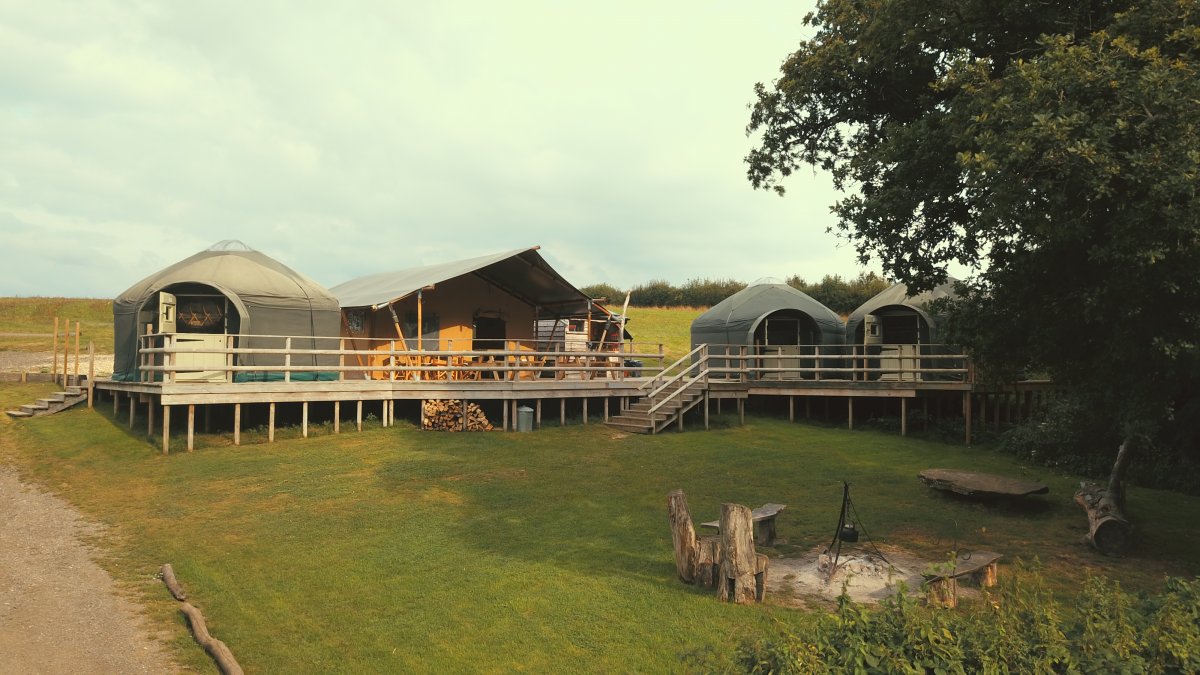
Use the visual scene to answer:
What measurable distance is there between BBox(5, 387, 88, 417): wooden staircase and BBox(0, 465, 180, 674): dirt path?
8.77m

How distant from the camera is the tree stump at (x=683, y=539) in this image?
7.10m

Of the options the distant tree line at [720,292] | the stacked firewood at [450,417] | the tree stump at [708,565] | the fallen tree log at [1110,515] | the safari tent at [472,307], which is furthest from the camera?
the distant tree line at [720,292]

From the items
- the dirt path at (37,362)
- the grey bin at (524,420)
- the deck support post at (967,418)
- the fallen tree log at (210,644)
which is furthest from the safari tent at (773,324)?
the dirt path at (37,362)

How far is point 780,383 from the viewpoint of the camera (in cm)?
1891

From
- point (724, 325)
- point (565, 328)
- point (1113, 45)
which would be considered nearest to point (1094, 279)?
point (1113, 45)

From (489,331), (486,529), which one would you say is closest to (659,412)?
(489,331)

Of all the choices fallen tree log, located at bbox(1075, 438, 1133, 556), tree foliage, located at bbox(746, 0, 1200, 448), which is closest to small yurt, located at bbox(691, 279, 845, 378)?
tree foliage, located at bbox(746, 0, 1200, 448)

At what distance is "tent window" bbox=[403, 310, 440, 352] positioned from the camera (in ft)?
61.8

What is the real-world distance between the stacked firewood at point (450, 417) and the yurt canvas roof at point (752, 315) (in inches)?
339

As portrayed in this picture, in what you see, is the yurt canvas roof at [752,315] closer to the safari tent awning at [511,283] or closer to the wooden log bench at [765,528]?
the safari tent awning at [511,283]

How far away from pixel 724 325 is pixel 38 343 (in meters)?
27.7

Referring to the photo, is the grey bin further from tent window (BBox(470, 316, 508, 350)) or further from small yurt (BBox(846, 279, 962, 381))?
small yurt (BBox(846, 279, 962, 381))

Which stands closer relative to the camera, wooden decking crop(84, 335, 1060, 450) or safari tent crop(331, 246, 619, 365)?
wooden decking crop(84, 335, 1060, 450)

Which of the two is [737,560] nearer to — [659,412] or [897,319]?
[659,412]
